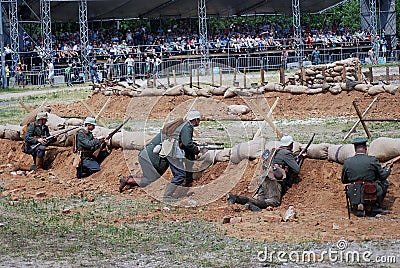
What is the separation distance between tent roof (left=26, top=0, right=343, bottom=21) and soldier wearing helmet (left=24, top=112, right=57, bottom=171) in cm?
2817

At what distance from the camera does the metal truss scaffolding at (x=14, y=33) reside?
41.5m

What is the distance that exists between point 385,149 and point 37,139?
7552 millimetres

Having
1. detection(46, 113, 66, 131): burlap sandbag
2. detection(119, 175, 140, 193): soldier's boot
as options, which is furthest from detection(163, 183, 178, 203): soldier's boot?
detection(46, 113, 66, 131): burlap sandbag

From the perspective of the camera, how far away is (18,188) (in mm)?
14617

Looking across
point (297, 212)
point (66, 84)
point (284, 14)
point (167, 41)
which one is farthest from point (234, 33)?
point (297, 212)

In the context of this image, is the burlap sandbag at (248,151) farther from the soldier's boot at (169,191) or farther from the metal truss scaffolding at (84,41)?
the metal truss scaffolding at (84,41)

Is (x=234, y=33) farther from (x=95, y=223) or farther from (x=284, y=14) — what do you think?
(x=95, y=223)

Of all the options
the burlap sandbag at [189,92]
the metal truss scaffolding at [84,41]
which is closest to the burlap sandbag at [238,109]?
the burlap sandbag at [189,92]

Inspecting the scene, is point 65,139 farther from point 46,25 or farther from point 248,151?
point 46,25

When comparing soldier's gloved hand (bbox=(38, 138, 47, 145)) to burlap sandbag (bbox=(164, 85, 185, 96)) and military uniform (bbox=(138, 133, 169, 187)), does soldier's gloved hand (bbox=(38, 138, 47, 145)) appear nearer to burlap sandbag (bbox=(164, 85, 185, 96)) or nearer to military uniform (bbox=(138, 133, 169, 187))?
military uniform (bbox=(138, 133, 169, 187))

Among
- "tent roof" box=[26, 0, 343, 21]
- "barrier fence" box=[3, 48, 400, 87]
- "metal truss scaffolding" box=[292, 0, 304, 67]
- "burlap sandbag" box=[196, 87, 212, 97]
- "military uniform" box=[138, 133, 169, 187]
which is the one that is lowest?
"military uniform" box=[138, 133, 169, 187]

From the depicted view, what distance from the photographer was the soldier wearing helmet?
53.6 feet

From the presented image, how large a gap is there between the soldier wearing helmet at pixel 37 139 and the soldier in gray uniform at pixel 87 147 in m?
1.43

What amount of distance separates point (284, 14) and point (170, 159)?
163 feet
